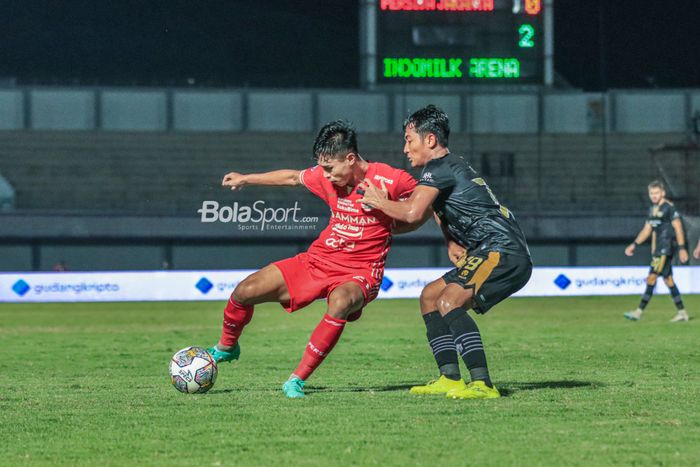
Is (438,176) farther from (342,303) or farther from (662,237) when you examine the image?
(662,237)

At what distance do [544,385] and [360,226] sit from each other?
1.96 m

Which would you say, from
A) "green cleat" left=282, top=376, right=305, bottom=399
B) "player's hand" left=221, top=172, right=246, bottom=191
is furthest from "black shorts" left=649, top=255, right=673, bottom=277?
"green cleat" left=282, top=376, right=305, bottom=399

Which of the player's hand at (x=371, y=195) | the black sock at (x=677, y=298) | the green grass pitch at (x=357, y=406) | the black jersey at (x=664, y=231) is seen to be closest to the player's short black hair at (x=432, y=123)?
the player's hand at (x=371, y=195)

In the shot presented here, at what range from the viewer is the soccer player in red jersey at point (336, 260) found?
796 cm

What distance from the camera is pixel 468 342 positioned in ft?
25.3

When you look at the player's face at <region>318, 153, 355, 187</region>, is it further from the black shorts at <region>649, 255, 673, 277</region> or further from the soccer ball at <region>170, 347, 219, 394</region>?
the black shorts at <region>649, 255, 673, 277</region>

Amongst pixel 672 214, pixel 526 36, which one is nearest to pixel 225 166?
pixel 526 36

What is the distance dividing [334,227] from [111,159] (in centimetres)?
3399

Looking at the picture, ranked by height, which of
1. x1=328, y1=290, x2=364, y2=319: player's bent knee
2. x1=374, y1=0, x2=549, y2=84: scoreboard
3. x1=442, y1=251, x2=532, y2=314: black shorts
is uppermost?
x1=374, y1=0, x2=549, y2=84: scoreboard

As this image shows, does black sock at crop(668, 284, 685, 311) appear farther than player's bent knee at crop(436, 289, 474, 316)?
Yes

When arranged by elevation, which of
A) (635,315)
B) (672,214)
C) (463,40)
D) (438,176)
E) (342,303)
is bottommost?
(635,315)

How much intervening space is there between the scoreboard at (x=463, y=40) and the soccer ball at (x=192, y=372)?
22.6m

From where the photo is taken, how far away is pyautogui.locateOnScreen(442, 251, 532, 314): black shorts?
7785 millimetres

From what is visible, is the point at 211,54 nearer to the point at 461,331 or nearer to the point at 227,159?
the point at 227,159
